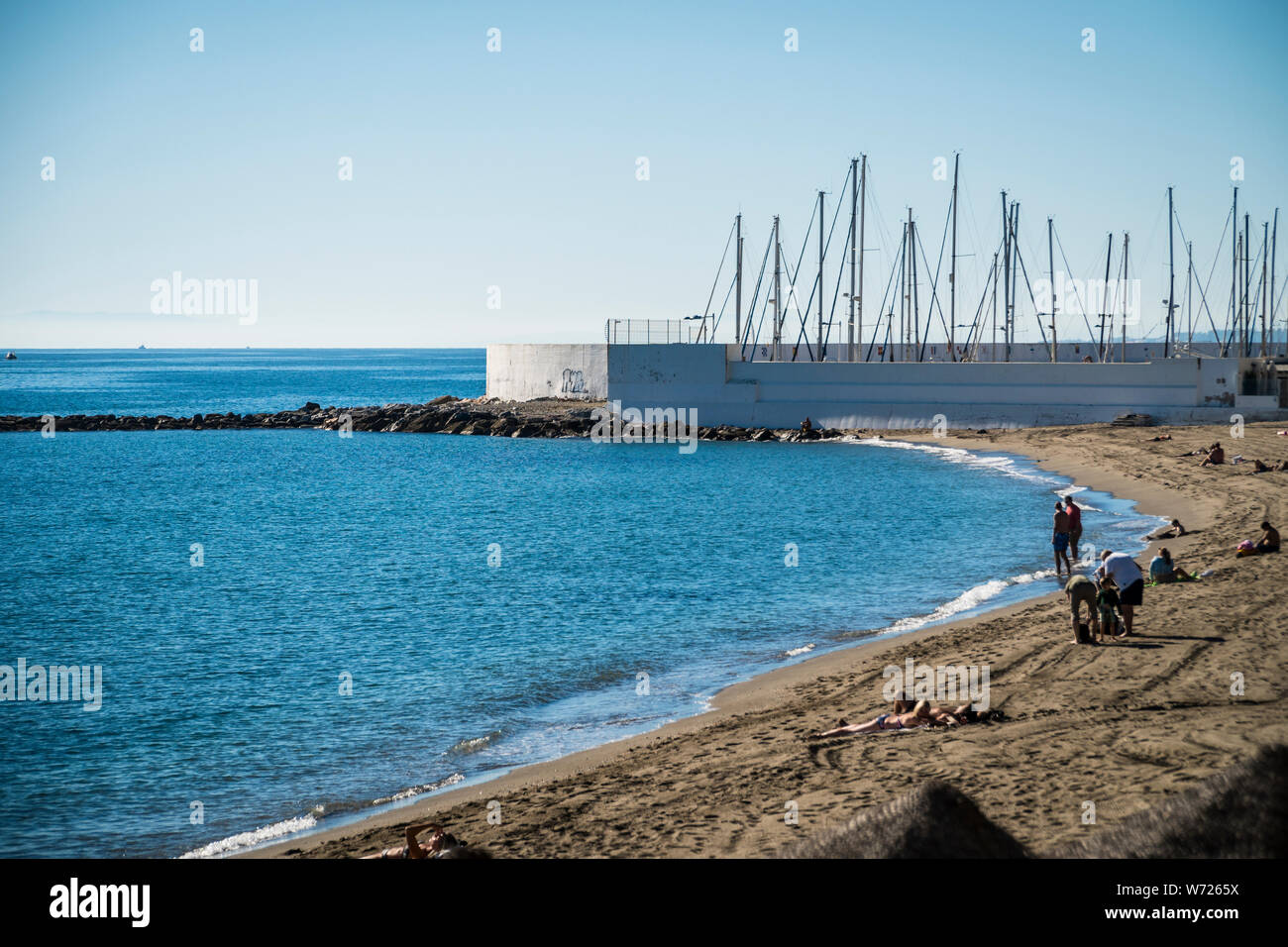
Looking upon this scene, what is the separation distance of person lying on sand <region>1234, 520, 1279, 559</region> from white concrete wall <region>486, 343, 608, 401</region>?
57591 millimetres

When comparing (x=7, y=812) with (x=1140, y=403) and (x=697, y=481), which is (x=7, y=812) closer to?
(x=697, y=481)

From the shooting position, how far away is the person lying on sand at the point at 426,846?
845cm

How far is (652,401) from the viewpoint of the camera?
231 ft

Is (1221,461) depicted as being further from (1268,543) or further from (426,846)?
(426,846)

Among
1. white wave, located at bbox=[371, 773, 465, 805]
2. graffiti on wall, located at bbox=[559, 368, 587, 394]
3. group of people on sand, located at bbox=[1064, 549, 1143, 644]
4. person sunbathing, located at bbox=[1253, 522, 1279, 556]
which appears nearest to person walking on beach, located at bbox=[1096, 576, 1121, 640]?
group of people on sand, located at bbox=[1064, 549, 1143, 644]

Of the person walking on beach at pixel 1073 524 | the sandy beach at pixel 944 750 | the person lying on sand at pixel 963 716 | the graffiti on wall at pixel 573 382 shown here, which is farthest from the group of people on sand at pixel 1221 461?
the graffiti on wall at pixel 573 382

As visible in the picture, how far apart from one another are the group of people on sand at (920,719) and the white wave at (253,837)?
558 cm

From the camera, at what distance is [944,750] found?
10.3 m

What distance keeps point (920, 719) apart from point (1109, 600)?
4.88 meters

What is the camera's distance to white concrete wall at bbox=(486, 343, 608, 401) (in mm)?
78438

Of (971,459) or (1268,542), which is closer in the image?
(1268,542)

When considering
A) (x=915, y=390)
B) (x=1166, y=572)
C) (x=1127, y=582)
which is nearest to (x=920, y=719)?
(x=1127, y=582)
